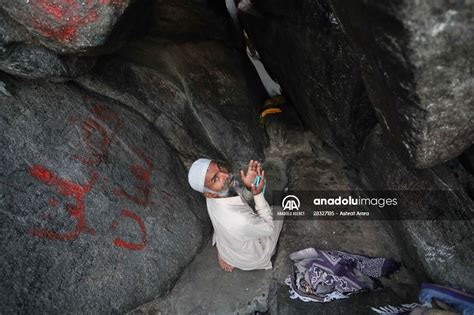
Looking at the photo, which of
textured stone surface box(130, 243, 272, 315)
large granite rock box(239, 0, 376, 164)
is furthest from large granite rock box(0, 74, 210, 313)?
large granite rock box(239, 0, 376, 164)

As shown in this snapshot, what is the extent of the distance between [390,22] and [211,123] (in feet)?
12.8

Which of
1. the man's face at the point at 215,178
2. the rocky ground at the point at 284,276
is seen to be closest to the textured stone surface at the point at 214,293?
the rocky ground at the point at 284,276

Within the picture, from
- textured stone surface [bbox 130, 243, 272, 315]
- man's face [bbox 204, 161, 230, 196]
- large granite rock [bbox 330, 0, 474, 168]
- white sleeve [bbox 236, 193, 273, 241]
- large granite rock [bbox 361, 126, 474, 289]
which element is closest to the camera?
large granite rock [bbox 330, 0, 474, 168]

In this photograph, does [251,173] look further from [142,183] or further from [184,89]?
[184,89]

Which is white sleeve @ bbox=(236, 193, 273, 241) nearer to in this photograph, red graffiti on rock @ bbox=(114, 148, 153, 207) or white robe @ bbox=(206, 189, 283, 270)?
white robe @ bbox=(206, 189, 283, 270)

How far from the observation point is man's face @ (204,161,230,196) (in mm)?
4228

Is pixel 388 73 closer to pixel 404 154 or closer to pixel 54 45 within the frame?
pixel 404 154

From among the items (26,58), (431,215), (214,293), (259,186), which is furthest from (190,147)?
(431,215)

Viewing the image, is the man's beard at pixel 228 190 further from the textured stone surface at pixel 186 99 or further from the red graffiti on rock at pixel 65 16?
the red graffiti on rock at pixel 65 16

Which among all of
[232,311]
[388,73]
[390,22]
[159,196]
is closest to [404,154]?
[388,73]

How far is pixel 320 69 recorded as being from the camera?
16.4 ft

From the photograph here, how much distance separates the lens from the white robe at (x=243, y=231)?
4.35 m

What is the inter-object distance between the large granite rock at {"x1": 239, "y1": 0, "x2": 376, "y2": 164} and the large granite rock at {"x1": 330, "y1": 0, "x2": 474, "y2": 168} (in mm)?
711

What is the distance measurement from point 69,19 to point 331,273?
3846mm
